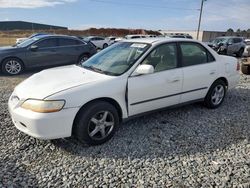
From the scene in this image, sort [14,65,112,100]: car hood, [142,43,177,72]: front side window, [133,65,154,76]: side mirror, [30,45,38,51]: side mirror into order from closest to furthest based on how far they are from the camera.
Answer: [14,65,112,100]: car hood → [133,65,154,76]: side mirror → [142,43,177,72]: front side window → [30,45,38,51]: side mirror

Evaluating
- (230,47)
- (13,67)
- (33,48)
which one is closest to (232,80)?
(33,48)

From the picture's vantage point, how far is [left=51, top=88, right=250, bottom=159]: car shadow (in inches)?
144

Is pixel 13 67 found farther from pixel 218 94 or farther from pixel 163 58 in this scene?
pixel 218 94

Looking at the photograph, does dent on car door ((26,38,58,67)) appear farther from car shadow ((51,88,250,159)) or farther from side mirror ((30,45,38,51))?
car shadow ((51,88,250,159))

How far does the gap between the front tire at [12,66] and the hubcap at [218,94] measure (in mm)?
7032

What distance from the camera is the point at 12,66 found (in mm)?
9312

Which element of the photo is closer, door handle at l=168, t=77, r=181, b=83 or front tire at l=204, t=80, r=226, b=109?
door handle at l=168, t=77, r=181, b=83

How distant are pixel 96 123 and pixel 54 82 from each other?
857 mm

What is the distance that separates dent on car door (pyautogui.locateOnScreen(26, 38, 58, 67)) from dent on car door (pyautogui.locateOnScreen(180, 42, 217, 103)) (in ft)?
21.3

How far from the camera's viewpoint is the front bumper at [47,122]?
3303mm

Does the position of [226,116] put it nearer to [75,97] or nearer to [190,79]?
[190,79]

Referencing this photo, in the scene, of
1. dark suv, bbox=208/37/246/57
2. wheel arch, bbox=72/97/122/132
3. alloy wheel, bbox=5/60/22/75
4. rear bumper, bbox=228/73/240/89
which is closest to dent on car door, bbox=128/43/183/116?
wheel arch, bbox=72/97/122/132

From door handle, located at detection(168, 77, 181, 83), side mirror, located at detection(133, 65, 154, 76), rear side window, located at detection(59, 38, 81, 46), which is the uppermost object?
side mirror, located at detection(133, 65, 154, 76)

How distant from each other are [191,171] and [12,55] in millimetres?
8097
